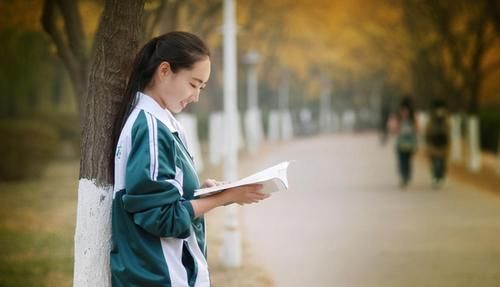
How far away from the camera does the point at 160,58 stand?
3.29 meters

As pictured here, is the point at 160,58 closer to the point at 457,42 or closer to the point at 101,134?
the point at 101,134

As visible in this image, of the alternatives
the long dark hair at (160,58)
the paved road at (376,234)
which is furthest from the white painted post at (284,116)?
the long dark hair at (160,58)

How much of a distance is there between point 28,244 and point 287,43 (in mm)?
34946

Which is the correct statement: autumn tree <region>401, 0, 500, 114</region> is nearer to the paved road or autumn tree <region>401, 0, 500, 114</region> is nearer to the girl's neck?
the paved road

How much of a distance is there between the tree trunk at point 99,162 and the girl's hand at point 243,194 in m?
0.54

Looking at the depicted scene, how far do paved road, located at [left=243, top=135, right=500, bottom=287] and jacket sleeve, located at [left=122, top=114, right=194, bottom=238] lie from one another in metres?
4.93

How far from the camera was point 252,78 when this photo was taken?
3525cm

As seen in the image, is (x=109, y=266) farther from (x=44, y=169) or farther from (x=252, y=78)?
(x=252, y=78)

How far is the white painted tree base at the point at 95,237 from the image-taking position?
12.0 ft

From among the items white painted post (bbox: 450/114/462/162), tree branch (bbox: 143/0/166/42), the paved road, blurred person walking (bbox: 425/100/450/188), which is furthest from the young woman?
white painted post (bbox: 450/114/462/162)

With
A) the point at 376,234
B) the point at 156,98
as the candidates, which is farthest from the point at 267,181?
the point at 376,234

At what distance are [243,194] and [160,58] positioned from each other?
0.55 m

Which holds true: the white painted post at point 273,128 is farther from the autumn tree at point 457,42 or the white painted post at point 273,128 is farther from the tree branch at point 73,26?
the tree branch at point 73,26

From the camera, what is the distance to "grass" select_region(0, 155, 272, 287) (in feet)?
26.8
